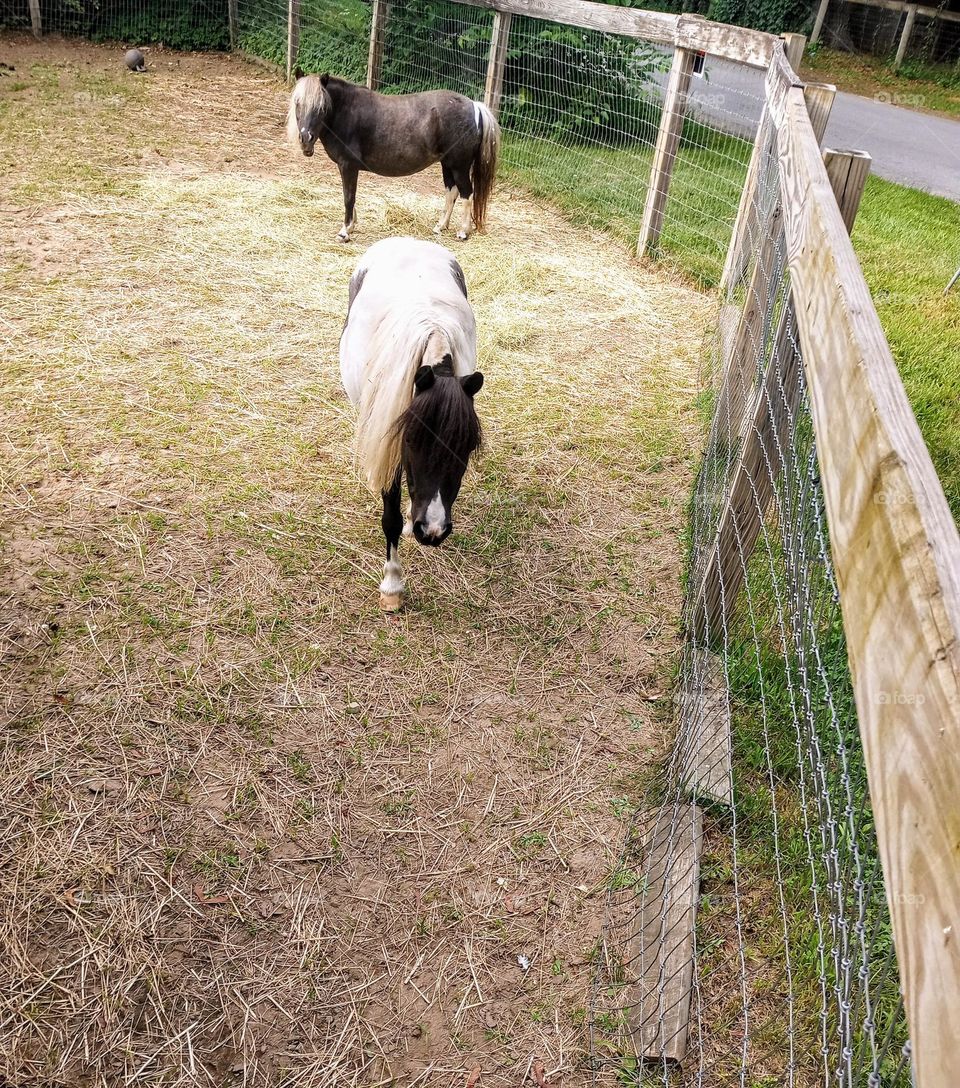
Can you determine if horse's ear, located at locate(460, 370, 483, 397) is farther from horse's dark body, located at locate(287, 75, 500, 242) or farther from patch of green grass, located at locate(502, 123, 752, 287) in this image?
horse's dark body, located at locate(287, 75, 500, 242)

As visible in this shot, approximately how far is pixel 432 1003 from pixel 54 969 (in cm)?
96

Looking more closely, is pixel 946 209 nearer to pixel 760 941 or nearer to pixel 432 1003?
pixel 760 941

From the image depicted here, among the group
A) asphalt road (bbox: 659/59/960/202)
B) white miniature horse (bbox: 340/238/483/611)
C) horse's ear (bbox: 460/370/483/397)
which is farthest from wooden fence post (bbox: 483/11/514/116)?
horse's ear (bbox: 460/370/483/397)

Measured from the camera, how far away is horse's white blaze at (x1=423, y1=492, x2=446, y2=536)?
114 inches

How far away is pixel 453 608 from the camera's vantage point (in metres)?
3.55

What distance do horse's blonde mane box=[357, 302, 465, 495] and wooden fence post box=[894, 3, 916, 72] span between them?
20.1 m

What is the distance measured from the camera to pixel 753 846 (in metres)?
2.61

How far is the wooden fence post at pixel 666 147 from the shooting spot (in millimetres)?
6367

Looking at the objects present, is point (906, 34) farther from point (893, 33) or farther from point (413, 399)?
point (413, 399)

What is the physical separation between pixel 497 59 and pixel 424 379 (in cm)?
694

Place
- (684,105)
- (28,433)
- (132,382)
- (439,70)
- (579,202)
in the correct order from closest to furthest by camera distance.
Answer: (28,433), (132,382), (684,105), (579,202), (439,70)

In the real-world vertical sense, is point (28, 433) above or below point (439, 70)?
below

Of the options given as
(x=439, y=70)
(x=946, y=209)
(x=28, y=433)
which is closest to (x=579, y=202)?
(x=439, y=70)

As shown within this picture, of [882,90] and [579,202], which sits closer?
[579,202]
